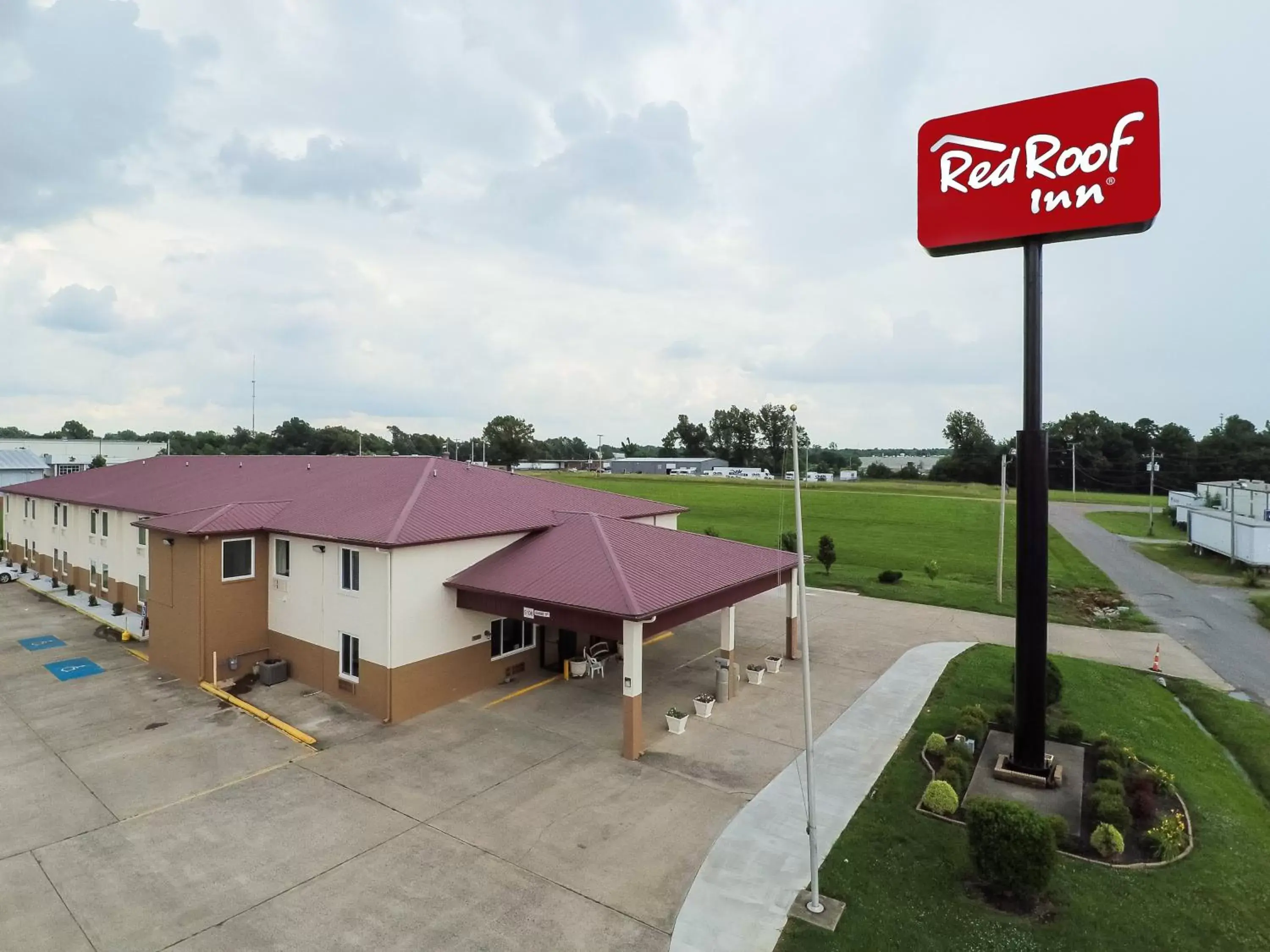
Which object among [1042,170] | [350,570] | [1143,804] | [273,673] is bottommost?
[1143,804]

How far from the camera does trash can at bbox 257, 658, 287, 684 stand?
20.9 m

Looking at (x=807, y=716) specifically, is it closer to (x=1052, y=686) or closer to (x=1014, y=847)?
(x=1014, y=847)

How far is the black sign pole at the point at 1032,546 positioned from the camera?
14.6 metres

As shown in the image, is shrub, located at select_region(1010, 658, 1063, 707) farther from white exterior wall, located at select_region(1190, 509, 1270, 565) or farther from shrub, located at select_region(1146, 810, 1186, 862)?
white exterior wall, located at select_region(1190, 509, 1270, 565)

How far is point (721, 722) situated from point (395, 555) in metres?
10.0

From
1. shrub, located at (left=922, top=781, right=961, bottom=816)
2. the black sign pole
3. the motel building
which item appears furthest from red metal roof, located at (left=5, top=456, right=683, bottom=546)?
the black sign pole

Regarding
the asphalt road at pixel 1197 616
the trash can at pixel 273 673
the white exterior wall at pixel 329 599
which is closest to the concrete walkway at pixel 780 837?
the white exterior wall at pixel 329 599

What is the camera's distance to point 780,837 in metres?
12.8

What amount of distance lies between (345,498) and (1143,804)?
2368cm

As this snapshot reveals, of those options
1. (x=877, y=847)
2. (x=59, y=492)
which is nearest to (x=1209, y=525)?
(x=877, y=847)

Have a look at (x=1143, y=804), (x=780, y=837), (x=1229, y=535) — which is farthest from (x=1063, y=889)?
(x=1229, y=535)

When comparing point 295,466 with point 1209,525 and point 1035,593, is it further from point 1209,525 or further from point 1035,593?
point 1209,525

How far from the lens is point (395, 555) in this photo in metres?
18.4

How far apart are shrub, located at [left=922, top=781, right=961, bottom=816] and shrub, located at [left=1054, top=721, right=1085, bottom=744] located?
544 cm
